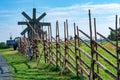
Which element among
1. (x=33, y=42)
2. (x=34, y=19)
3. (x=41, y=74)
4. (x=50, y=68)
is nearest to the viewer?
(x=41, y=74)

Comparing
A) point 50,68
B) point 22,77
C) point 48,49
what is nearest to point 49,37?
point 48,49

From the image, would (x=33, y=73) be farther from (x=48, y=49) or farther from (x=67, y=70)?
(x=48, y=49)

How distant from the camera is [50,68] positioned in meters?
23.2

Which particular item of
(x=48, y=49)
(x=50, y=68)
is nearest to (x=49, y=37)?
(x=48, y=49)

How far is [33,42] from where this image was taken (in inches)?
1302

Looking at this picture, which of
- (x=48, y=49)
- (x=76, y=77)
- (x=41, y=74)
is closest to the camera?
(x=76, y=77)

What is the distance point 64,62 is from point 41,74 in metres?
1.40

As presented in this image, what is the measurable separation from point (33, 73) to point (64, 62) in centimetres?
165

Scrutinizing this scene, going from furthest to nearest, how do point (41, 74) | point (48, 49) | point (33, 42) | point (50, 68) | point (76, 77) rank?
1. point (33, 42)
2. point (48, 49)
3. point (50, 68)
4. point (41, 74)
5. point (76, 77)

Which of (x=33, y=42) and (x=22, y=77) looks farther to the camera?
(x=33, y=42)

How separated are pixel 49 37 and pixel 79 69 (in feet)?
29.8

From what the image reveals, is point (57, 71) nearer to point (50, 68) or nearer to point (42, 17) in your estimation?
point (50, 68)

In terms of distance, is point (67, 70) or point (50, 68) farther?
point (50, 68)

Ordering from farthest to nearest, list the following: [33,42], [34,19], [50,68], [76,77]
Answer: [34,19] → [33,42] → [50,68] → [76,77]
